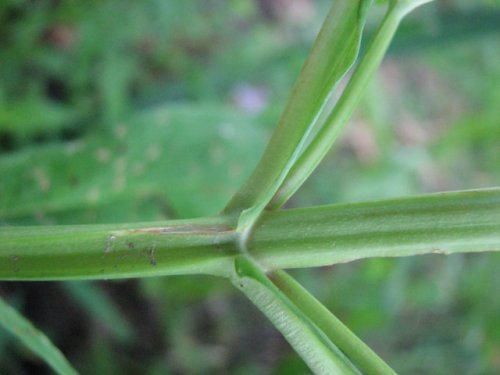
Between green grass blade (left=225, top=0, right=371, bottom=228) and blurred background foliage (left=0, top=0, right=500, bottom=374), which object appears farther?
blurred background foliage (left=0, top=0, right=500, bottom=374)

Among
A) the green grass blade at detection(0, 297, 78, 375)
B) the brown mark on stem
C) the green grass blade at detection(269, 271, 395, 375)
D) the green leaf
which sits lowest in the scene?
the green grass blade at detection(269, 271, 395, 375)

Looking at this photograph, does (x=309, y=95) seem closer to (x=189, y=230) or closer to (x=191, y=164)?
(x=189, y=230)

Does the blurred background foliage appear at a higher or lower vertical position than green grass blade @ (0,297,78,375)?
higher

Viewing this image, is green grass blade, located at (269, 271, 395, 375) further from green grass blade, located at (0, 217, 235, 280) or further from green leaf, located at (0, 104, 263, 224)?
green leaf, located at (0, 104, 263, 224)

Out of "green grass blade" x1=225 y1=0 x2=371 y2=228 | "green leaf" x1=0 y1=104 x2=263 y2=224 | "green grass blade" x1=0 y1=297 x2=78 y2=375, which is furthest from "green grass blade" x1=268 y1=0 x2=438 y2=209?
"green leaf" x1=0 y1=104 x2=263 y2=224

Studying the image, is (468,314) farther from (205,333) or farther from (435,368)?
(205,333)
